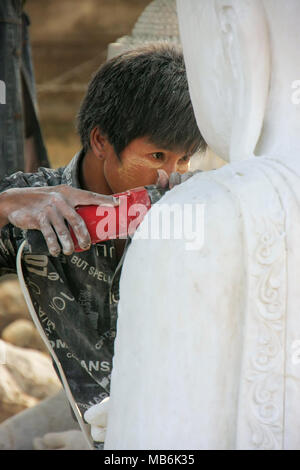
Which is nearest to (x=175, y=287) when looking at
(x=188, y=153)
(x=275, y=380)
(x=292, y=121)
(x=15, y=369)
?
(x=275, y=380)

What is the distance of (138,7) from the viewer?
5359 mm

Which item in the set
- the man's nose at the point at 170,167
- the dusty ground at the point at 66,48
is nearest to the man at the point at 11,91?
the man's nose at the point at 170,167

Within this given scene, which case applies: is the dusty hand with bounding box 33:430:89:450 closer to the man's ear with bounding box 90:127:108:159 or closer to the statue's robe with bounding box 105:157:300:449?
the man's ear with bounding box 90:127:108:159

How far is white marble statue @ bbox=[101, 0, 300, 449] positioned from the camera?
1164mm

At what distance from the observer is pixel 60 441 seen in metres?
3.06

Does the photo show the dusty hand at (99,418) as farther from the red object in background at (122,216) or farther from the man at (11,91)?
the man at (11,91)

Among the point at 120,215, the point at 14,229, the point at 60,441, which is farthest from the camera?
the point at 60,441

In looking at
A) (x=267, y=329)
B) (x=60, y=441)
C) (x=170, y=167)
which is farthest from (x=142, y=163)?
(x=60, y=441)

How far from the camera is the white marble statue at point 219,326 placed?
1.16 metres

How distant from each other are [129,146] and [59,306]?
41 cm

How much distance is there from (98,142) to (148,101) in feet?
0.63

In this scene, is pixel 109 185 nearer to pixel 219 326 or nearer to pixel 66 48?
pixel 219 326
